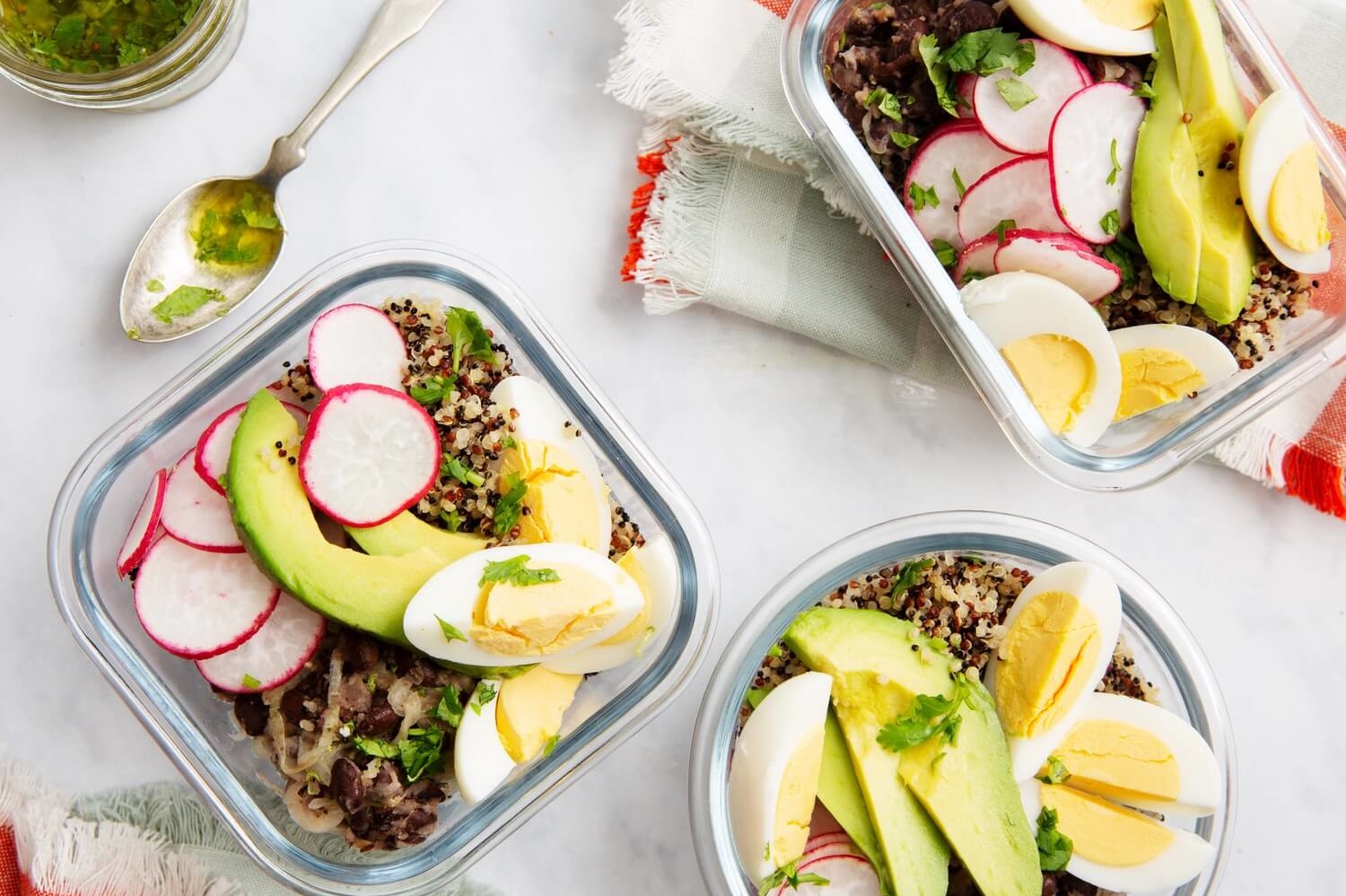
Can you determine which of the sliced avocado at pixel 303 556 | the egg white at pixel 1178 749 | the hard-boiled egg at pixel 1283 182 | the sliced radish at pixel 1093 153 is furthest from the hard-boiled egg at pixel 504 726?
the hard-boiled egg at pixel 1283 182

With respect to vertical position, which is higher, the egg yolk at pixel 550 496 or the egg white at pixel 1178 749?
the egg yolk at pixel 550 496

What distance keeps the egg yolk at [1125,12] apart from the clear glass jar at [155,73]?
1192 mm

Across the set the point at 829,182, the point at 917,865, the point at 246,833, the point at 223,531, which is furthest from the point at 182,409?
the point at 917,865

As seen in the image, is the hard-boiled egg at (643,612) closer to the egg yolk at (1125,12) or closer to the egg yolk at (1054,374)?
the egg yolk at (1054,374)

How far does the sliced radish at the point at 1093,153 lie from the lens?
139 cm

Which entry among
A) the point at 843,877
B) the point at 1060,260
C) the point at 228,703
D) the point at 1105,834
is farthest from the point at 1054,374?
the point at 228,703

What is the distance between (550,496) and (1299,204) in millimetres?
1094

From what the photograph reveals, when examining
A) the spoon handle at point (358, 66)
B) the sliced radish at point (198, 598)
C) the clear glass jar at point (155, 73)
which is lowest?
the sliced radish at point (198, 598)

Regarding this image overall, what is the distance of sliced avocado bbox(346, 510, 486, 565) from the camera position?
1308mm

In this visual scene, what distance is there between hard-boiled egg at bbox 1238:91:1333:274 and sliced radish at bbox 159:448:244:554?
4.65ft

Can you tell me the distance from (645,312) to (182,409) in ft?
2.21

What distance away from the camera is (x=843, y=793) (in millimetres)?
1362

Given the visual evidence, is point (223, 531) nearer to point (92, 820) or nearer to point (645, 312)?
point (92, 820)

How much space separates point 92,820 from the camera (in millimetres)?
1545
